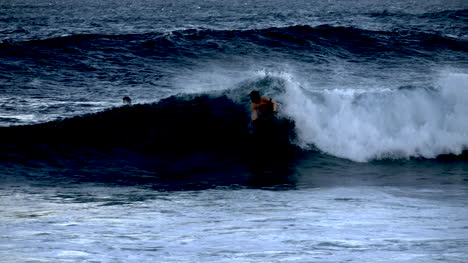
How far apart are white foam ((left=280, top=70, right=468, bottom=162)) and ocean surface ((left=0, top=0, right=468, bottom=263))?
0.03 meters

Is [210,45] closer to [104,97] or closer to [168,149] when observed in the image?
[104,97]

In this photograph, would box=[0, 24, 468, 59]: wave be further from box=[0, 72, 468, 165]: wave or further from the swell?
box=[0, 72, 468, 165]: wave

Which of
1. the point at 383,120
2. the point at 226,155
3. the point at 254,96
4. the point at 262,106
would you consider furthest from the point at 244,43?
the point at 254,96

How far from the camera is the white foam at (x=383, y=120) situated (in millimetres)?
13594

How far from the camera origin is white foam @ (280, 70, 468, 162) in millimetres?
13594

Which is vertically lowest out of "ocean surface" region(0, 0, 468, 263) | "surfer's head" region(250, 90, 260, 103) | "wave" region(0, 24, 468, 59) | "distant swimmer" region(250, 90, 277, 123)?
"ocean surface" region(0, 0, 468, 263)

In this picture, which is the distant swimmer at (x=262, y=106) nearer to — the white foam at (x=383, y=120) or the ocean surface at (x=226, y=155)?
the ocean surface at (x=226, y=155)

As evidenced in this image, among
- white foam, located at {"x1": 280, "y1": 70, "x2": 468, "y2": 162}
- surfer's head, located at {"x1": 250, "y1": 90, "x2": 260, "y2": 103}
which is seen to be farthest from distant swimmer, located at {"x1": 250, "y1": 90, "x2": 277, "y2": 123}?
white foam, located at {"x1": 280, "y1": 70, "x2": 468, "y2": 162}

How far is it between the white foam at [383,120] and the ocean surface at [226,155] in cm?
3

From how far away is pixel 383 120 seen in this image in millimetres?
14734

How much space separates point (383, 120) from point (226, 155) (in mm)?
3600

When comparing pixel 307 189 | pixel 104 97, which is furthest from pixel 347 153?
pixel 104 97

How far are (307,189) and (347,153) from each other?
314 centimetres

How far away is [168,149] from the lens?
13969mm
